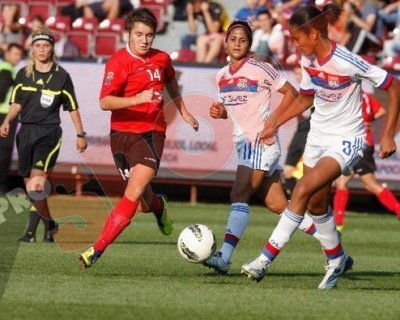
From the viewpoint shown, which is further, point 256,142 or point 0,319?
point 256,142

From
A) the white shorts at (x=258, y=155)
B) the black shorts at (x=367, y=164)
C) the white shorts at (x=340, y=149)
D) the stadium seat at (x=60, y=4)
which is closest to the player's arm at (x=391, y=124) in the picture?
the white shorts at (x=340, y=149)

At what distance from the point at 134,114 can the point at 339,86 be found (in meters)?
2.00

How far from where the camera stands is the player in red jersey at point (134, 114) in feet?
33.9

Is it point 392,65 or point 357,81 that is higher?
point 357,81

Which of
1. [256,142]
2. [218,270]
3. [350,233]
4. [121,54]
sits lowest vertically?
[350,233]

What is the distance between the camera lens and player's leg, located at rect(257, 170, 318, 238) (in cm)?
1108

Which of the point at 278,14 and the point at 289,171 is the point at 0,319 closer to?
the point at 289,171

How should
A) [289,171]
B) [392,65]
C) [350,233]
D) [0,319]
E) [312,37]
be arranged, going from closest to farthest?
[0,319] < [312,37] < [350,233] < [289,171] < [392,65]

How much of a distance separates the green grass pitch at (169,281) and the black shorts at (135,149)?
973 mm

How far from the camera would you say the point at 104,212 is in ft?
48.6

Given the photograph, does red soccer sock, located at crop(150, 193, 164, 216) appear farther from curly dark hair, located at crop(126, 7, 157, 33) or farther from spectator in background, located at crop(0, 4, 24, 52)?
spectator in background, located at crop(0, 4, 24, 52)

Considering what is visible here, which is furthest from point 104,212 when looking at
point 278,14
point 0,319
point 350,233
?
point 278,14

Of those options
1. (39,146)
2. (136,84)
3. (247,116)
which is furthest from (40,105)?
(247,116)

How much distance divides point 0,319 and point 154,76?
3421 mm
